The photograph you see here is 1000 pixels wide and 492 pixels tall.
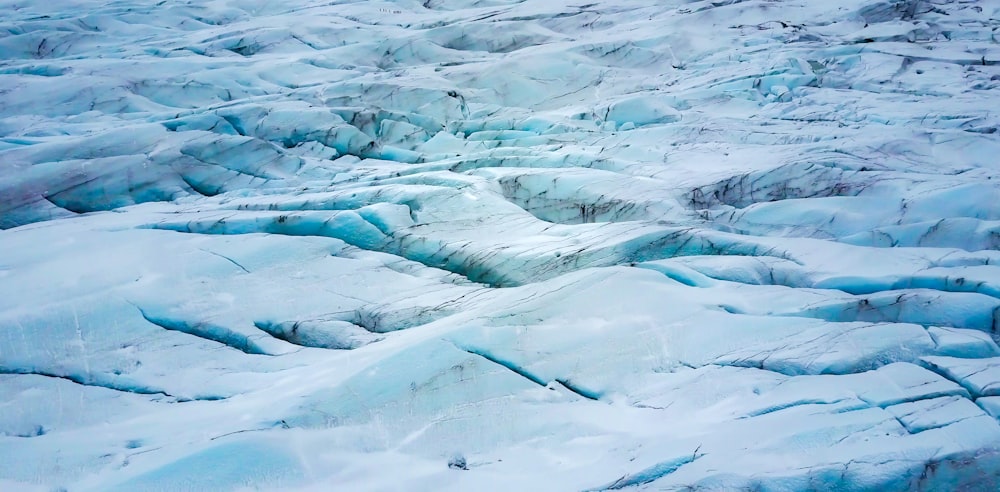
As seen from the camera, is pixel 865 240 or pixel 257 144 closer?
pixel 865 240

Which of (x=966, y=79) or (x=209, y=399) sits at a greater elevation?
(x=966, y=79)

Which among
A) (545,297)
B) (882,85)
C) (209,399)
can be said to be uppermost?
(882,85)

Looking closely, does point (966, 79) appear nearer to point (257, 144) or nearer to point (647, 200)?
point (647, 200)

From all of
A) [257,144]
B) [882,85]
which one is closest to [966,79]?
[882,85]

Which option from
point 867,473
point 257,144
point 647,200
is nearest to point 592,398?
point 867,473

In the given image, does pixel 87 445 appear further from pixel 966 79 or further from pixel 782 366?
pixel 966 79

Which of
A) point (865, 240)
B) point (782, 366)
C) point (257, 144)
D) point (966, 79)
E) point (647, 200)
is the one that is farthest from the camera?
point (966, 79)

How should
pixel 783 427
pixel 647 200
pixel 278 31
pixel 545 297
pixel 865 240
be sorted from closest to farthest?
1. pixel 783 427
2. pixel 545 297
3. pixel 865 240
4. pixel 647 200
5. pixel 278 31
